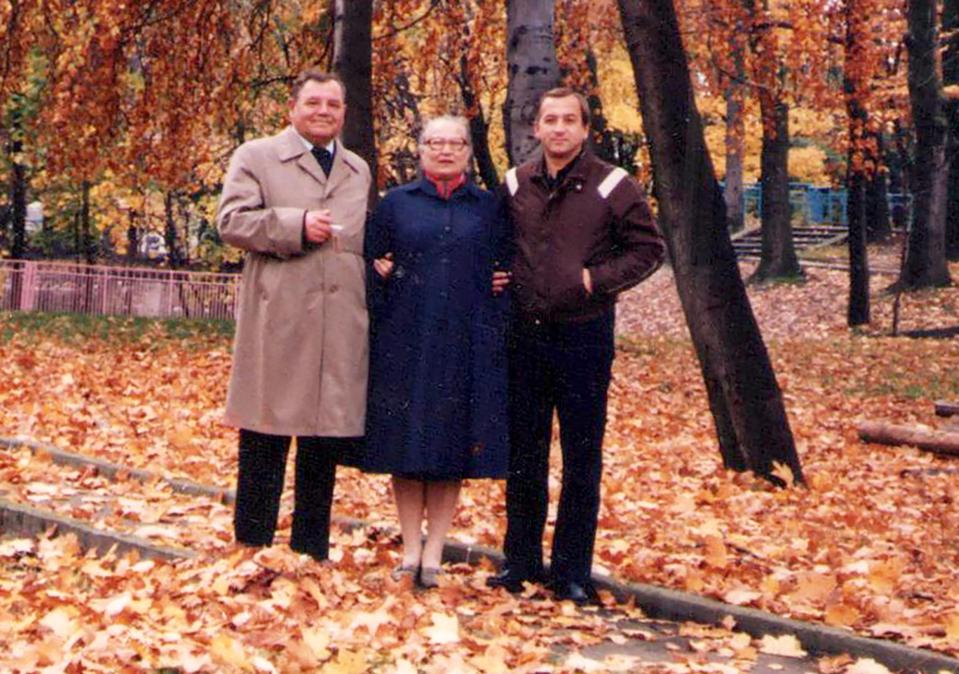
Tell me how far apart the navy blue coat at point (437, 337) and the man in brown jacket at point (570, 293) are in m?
0.14

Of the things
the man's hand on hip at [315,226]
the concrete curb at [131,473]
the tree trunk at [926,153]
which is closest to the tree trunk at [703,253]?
the concrete curb at [131,473]

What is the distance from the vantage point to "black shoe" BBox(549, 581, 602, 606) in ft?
22.0

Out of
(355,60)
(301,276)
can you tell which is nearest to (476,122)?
(355,60)

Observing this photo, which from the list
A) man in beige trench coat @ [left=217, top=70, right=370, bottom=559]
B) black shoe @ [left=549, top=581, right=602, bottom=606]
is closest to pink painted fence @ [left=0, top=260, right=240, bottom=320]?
man in beige trench coat @ [left=217, top=70, right=370, bottom=559]

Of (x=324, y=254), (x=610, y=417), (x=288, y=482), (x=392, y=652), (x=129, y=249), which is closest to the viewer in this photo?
(x=392, y=652)

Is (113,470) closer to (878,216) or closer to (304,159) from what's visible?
(304,159)

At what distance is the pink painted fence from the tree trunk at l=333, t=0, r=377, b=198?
1749 centimetres

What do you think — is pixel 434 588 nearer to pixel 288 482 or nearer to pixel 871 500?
pixel 288 482

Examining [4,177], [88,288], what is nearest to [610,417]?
[88,288]

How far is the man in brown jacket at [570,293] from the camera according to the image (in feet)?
21.3

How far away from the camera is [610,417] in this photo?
14750 mm

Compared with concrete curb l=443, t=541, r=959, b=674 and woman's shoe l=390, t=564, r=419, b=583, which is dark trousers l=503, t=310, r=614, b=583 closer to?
concrete curb l=443, t=541, r=959, b=674

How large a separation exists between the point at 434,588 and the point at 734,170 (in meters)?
35.4

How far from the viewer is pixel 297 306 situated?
21.3 feet
